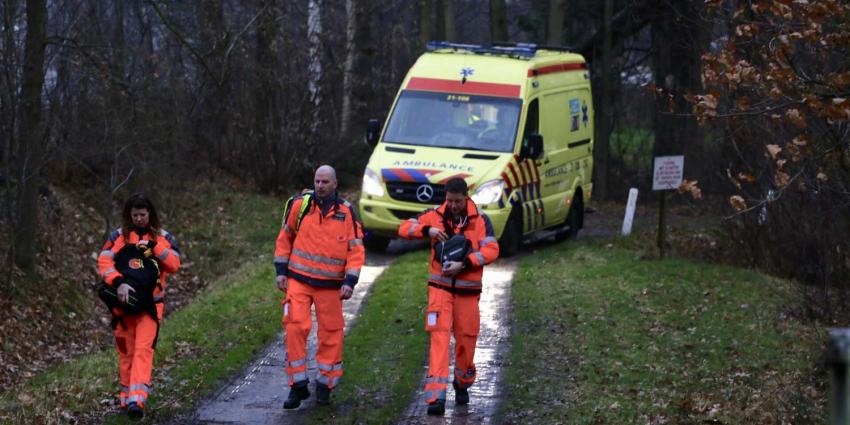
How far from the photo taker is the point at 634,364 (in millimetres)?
10758

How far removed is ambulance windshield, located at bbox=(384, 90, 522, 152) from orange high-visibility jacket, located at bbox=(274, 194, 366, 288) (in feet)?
28.2

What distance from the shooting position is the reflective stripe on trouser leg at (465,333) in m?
8.98

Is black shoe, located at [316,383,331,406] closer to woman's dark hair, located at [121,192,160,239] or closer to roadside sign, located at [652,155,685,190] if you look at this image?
woman's dark hair, located at [121,192,160,239]

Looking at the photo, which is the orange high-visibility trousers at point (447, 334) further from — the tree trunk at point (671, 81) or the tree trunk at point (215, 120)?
the tree trunk at point (671, 81)

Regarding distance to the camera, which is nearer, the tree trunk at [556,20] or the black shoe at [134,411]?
the black shoe at [134,411]

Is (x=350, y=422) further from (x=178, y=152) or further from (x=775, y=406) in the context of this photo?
(x=178, y=152)

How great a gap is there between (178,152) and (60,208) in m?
4.61

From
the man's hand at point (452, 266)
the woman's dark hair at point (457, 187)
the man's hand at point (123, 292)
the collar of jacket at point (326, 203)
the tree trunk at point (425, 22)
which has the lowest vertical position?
the man's hand at point (123, 292)

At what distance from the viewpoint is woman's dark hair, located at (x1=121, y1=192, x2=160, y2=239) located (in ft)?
28.4

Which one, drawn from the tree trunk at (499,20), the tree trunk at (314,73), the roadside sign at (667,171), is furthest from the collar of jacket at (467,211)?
the tree trunk at (499,20)

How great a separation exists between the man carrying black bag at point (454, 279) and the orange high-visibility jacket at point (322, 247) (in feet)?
1.34

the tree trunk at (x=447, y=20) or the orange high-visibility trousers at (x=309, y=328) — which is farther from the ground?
the tree trunk at (x=447, y=20)

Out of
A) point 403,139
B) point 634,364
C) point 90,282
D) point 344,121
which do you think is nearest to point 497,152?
point 403,139

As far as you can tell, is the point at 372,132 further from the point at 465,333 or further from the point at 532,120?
the point at 465,333
